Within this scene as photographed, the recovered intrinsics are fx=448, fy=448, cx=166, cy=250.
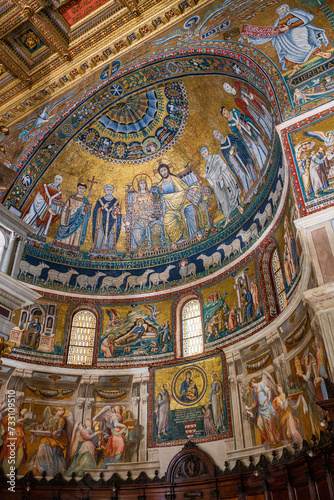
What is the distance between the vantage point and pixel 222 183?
Answer: 59.4 ft

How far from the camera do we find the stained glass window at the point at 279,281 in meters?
13.9

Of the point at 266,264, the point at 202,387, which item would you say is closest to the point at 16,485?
the point at 202,387

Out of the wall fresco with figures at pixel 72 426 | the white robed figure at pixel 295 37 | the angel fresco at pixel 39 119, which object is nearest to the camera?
the white robed figure at pixel 295 37

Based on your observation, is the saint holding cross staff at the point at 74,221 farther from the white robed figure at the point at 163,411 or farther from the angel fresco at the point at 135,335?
the white robed figure at the point at 163,411

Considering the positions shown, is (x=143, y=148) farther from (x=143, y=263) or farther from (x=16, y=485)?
(x=16, y=485)

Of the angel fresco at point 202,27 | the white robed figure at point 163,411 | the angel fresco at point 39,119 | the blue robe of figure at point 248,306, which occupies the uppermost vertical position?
the angel fresco at point 202,27

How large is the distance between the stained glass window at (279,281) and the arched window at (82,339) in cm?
762

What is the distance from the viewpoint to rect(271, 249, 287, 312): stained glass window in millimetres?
13898

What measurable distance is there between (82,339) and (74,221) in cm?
506

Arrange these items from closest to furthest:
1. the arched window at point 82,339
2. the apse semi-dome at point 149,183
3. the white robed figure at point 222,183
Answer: the apse semi-dome at point 149,183
the arched window at point 82,339
the white robed figure at point 222,183

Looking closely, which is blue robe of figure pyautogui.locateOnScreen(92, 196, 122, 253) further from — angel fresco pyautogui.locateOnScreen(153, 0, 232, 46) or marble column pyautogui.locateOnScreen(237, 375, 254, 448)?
marble column pyautogui.locateOnScreen(237, 375, 254, 448)

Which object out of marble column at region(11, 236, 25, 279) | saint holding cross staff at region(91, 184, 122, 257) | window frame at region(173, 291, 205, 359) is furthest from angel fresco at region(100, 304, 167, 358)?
marble column at region(11, 236, 25, 279)

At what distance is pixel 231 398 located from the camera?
14453 millimetres

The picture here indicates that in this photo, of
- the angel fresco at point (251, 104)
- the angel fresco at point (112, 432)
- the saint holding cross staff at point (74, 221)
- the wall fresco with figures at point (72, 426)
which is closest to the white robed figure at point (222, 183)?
the angel fresco at point (251, 104)
